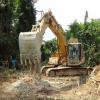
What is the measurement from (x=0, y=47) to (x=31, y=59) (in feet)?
50.5

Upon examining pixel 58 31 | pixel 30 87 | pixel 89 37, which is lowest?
pixel 30 87

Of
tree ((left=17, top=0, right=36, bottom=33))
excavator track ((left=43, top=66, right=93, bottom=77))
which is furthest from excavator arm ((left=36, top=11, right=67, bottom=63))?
tree ((left=17, top=0, right=36, bottom=33))

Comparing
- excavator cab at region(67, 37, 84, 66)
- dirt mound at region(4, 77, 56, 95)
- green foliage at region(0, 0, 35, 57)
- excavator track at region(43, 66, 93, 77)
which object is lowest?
excavator track at region(43, 66, 93, 77)

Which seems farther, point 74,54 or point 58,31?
point 74,54

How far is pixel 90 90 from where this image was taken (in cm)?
1658

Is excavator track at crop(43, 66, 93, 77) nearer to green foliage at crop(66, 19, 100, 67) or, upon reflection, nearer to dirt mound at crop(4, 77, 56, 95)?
dirt mound at crop(4, 77, 56, 95)

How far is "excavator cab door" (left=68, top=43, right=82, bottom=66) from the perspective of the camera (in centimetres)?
2483

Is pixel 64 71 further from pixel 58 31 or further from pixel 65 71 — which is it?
pixel 58 31

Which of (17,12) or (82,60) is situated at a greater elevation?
(17,12)

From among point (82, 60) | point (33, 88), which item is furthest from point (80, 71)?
point (33, 88)

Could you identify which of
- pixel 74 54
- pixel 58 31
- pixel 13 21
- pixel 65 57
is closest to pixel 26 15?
pixel 13 21

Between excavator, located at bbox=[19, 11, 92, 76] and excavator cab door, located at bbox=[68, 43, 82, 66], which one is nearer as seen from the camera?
excavator, located at bbox=[19, 11, 92, 76]

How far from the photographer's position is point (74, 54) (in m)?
24.9

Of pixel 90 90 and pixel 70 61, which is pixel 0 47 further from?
pixel 90 90
